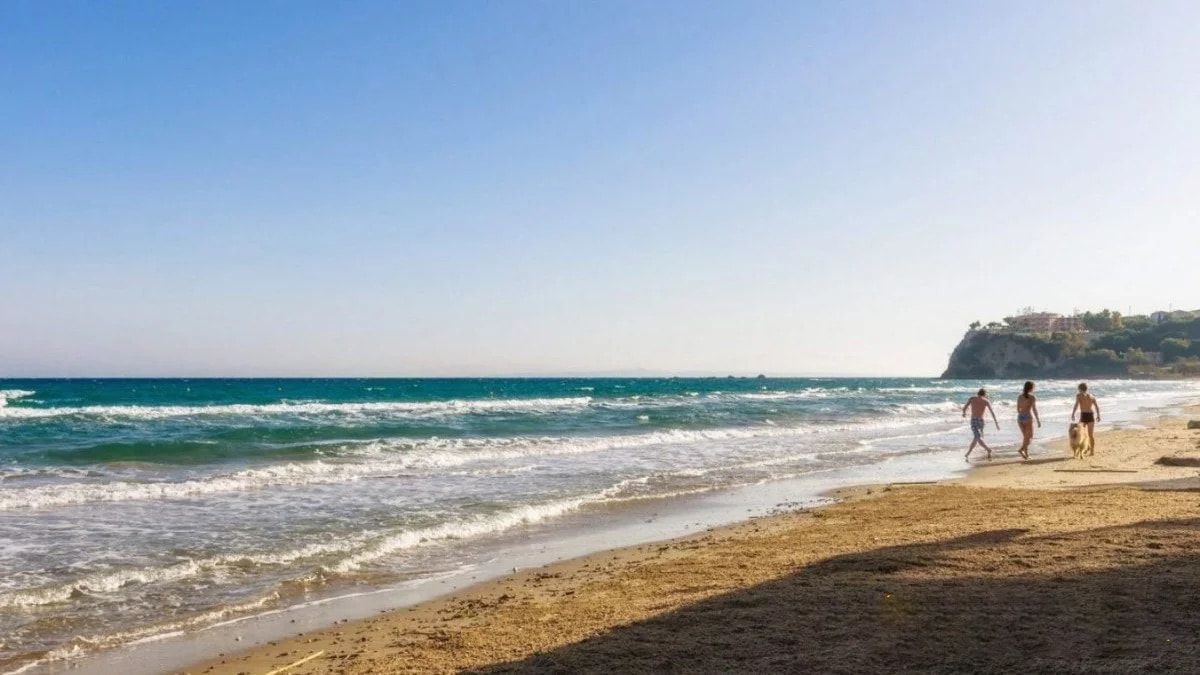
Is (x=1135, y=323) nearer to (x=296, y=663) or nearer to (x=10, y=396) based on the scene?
(x=10, y=396)

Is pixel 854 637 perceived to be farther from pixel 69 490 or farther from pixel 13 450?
pixel 13 450

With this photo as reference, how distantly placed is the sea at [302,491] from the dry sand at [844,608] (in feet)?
5.65

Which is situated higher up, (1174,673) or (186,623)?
(1174,673)

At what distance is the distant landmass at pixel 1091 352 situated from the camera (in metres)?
138

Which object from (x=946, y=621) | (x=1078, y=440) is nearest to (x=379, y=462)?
(x=1078, y=440)

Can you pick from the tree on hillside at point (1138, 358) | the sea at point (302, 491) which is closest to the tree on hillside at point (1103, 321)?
the tree on hillside at point (1138, 358)

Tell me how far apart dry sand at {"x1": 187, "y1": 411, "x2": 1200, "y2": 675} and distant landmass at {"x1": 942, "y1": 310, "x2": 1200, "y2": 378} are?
459 ft

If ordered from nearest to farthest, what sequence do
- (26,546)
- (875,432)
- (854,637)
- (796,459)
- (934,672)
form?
(934,672) < (854,637) < (26,546) < (796,459) < (875,432)

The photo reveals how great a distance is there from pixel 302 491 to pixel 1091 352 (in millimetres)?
158855

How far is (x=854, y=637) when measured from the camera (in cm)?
484

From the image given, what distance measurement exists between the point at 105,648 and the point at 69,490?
968 centimetres

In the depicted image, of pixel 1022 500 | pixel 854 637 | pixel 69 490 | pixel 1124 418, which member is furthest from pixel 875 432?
pixel 854 637

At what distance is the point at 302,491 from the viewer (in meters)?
14.5

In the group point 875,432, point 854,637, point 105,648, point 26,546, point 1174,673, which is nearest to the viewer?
point 1174,673
